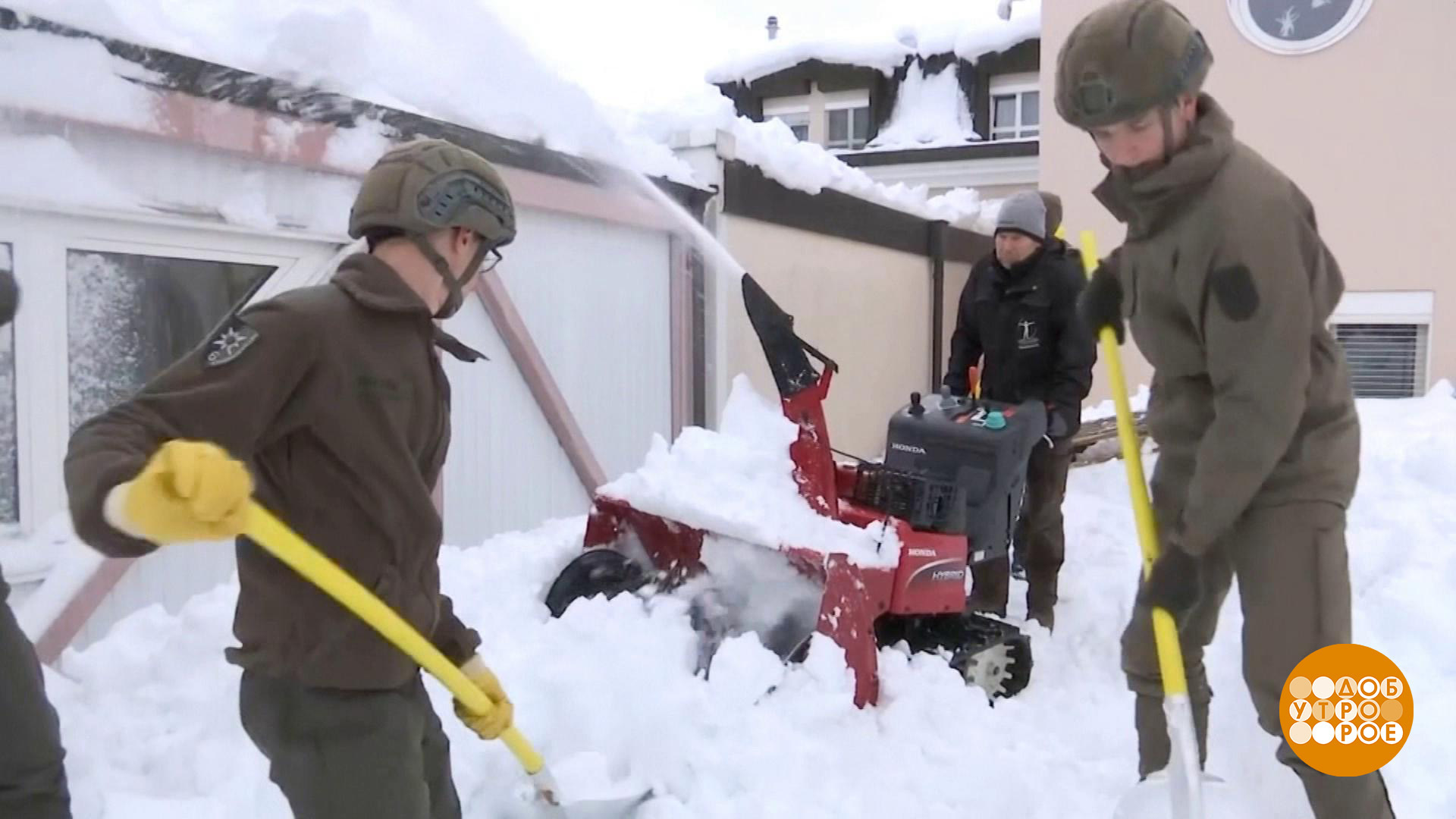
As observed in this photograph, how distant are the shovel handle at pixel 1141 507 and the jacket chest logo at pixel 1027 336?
180 centimetres

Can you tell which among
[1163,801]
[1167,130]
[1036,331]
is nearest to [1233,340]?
[1167,130]

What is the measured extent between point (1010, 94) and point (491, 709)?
1349 cm

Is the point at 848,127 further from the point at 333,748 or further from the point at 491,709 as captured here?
the point at 333,748

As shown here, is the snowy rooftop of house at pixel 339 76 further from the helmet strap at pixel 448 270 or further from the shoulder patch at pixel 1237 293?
the shoulder patch at pixel 1237 293

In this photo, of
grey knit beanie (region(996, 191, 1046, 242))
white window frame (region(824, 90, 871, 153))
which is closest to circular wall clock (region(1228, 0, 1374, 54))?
white window frame (region(824, 90, 871, 153))

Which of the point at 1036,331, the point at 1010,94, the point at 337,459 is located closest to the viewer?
the point at 337,459

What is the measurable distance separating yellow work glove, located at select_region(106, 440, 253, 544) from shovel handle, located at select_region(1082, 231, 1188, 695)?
1.91 m

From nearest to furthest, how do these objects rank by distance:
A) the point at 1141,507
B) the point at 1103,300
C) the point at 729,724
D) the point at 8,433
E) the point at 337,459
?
the point at 337,459 < the point at 1141,507 < the point at 1103,300 < the point at 729,724 < the point at 8,433

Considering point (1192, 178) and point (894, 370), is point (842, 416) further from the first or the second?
point (1192, 178)

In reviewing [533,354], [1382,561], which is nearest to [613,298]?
[533,354]

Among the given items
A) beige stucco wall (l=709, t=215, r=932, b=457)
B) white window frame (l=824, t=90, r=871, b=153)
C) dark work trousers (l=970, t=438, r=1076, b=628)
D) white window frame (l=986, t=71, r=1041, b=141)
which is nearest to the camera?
dark work trousers (l=970, t=438, r=1076, b=628)

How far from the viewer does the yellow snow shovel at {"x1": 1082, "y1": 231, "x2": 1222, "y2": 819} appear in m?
2.38

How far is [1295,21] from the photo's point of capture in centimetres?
948

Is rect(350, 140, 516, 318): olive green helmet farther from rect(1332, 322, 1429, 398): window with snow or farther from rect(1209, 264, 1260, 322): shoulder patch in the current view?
rect(1332, 322, 1429, 398): window with snow
